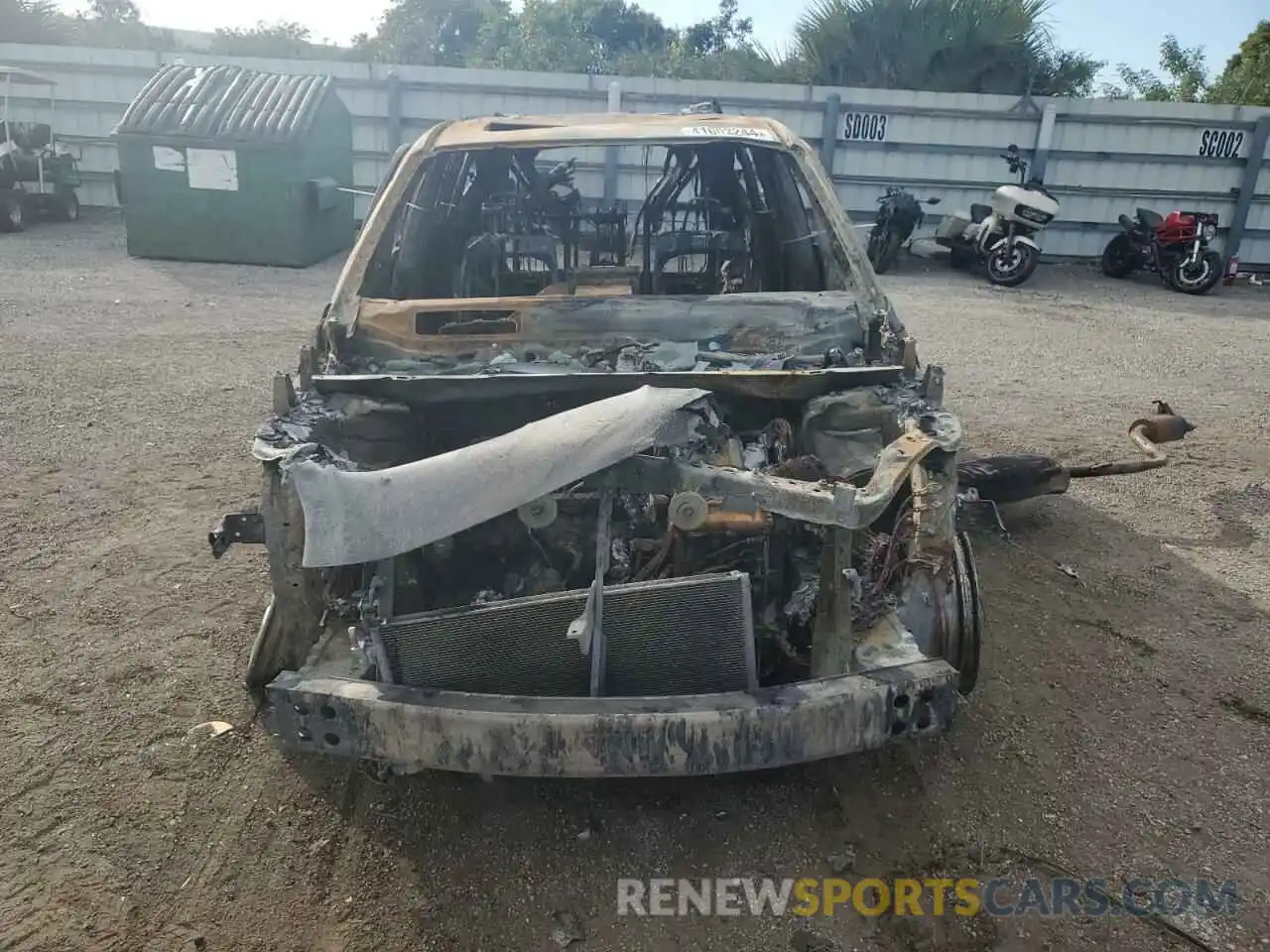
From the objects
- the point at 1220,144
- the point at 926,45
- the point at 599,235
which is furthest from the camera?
the point at 926,45

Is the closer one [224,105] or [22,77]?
[224,105]

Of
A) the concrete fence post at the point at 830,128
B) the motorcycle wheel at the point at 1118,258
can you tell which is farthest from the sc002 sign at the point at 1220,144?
the concrete fence post at the point at 830,128

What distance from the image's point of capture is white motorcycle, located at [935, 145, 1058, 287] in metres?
11.3

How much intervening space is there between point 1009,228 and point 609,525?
10.5 meters

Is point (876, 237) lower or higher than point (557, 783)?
higher

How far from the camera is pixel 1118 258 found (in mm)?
12164

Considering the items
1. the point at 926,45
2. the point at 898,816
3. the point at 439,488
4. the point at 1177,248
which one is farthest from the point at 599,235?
the point at 926,45

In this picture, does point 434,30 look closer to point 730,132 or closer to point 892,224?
point 892,224

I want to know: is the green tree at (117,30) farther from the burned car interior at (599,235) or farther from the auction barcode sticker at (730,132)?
the auction barcode sticker at (730,132)

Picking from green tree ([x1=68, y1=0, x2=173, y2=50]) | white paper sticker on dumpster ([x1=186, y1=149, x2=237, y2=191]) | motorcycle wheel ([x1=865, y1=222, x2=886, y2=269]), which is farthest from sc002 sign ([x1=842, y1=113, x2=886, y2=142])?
green tree ([x1=68, y1=0, x2=173, y2=50])

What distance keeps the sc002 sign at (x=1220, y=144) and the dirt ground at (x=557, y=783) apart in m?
9.18

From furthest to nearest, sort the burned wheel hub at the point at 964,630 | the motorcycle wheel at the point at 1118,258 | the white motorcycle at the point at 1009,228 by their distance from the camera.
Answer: the motorcycle wheel at the point at 1118,258 < the white motorcycle at the point at 1009,228 < the burned wheel hub at the point at 964,630

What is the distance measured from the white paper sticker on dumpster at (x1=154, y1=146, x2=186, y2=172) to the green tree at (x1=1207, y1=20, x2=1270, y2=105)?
1781 cm

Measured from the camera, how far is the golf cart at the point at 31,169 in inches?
468
